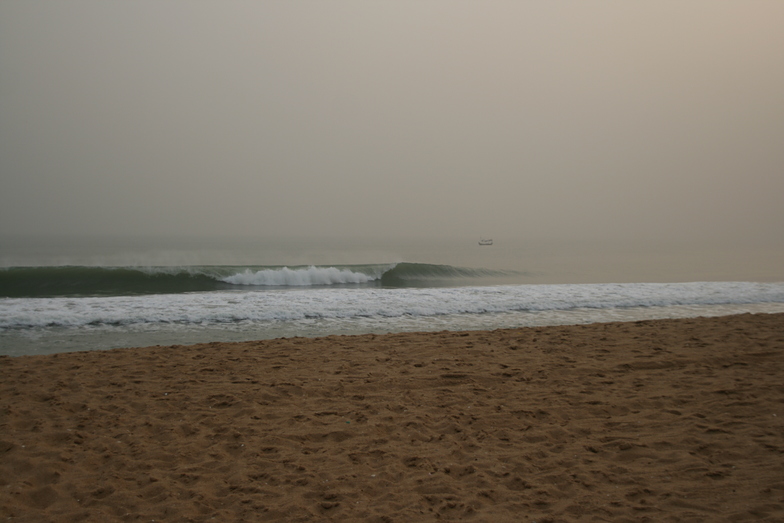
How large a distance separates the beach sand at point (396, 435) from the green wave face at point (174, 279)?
11458 mm

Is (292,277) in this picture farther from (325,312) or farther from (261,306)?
(325,312)

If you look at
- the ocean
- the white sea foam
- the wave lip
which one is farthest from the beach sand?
the wave lip

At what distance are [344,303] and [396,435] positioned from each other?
8.34 metres

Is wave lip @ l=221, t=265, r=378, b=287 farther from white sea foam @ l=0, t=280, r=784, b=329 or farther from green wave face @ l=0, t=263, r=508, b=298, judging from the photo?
white sea foam @ l=0, t=280, r=784, b=329

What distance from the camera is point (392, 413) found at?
14.9 feet

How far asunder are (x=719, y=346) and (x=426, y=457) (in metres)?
5.55

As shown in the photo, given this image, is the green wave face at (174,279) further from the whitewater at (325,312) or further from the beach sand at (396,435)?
the beach sand at (396,435)

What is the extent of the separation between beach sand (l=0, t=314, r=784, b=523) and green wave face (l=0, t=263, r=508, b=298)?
11.5 meters

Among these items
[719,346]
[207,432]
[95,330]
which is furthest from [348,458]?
[95,330]

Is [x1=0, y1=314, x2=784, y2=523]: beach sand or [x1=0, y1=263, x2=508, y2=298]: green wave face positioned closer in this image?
[x1=0, y1=314, x2=784, y2=523]: beach sand

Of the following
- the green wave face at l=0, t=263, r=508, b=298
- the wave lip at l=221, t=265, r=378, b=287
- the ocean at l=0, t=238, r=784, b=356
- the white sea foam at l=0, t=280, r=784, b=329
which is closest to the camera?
the ocean at l=0, t=238, r=784, b=356

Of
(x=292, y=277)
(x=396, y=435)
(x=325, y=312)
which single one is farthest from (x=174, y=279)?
(x=396, y=435)

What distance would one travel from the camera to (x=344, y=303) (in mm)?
12289

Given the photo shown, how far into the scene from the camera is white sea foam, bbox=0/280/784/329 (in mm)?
10211
